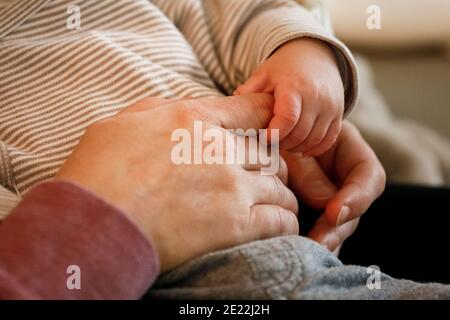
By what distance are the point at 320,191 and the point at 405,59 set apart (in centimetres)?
99

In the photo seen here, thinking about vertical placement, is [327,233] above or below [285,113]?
below

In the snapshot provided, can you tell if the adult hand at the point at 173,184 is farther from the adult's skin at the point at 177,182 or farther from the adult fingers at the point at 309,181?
the adult fingers at the point at 309,181

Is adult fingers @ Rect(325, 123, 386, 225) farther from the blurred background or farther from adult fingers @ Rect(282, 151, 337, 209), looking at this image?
the blurred background

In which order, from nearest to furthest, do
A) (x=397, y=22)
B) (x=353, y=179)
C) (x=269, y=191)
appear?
1. (x=269, y=191)
2. (x=353, y=179)
3. (x=397, y=22)

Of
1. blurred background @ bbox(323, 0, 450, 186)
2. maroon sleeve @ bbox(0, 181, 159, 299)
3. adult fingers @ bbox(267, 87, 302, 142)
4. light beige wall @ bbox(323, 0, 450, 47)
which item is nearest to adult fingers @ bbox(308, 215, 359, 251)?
adult fingers @ bbox(267, 87, 302, 142)

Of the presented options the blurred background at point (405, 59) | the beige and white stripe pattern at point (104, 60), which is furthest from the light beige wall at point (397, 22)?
the beige and white stripe pattern at point (104, 60)


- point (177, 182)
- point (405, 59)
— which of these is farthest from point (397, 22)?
point (177, 182)

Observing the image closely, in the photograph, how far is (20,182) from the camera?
434mm

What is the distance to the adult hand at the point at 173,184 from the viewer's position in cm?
35

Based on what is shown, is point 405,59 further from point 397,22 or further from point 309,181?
point 309,181

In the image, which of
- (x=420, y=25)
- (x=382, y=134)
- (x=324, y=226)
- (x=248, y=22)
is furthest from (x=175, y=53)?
(x=420, y=25)

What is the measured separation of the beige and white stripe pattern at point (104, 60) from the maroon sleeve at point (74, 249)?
92 millimetres

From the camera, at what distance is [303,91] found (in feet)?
1.54
